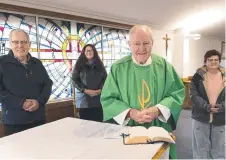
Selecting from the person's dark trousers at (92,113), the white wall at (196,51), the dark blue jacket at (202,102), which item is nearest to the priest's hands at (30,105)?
the person's dark trousers at (92,113)

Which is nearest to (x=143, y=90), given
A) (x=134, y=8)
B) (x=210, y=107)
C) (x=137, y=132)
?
(x=137, y=132)

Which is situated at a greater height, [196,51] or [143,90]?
[196,51]

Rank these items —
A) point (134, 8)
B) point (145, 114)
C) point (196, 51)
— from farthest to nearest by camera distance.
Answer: point (196, 51)
point (134, 8)
point (145, 114)

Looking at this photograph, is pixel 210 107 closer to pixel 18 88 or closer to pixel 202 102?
pixel 202 102

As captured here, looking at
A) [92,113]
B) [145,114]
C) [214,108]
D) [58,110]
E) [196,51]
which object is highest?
[196,51]

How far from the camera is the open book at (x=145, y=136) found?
99 centimetres

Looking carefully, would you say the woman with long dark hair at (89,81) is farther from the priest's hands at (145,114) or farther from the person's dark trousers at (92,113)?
the priest's hands at (145,114)

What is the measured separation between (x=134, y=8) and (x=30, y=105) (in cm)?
259

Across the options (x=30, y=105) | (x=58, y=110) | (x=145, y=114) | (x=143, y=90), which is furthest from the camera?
(x=58, y=110)

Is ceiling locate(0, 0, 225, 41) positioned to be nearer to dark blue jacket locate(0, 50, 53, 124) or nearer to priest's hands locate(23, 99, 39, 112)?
dark blue jacket locate(0, 50, 53, 124)

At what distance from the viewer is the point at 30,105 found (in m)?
1.70

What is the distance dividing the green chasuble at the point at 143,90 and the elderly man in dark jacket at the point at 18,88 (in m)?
0.67

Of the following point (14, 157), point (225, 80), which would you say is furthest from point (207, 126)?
point (14, 157)

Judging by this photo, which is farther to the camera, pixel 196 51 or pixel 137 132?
pixel 196 51
